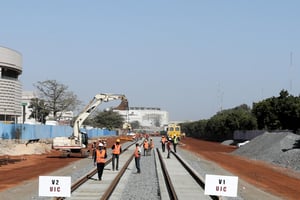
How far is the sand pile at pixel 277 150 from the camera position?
45.4m

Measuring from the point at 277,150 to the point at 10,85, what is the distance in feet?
230

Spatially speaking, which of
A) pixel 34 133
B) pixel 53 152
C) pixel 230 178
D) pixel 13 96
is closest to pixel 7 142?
pixel 53 152

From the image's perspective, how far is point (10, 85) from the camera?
110m

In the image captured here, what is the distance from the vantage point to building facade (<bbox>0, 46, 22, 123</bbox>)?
106069mm

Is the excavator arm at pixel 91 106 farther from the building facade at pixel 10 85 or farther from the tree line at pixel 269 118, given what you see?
the building facade at pixel 10 85

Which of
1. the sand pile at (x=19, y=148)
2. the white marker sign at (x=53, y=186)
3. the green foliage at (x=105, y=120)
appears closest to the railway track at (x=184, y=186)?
the white marker sign at (x=53, y=186)

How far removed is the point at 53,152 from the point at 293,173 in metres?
29.7

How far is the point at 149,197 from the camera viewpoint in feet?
66.8

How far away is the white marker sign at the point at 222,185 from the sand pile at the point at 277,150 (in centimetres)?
2882

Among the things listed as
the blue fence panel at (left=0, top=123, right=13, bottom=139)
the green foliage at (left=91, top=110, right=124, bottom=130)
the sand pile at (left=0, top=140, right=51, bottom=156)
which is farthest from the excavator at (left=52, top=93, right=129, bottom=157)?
the green foliage at (left=91, top=110, right=124, bottom=130)

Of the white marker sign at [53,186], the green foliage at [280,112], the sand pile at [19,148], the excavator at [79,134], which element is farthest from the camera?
the green foliage at [280,112]

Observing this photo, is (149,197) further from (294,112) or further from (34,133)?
(294,112)

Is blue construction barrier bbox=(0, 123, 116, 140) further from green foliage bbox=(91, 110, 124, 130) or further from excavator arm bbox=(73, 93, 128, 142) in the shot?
green foliage bbox=(91, 110, 124, 130)

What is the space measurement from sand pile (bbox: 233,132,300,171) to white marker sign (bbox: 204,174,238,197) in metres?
28.8
